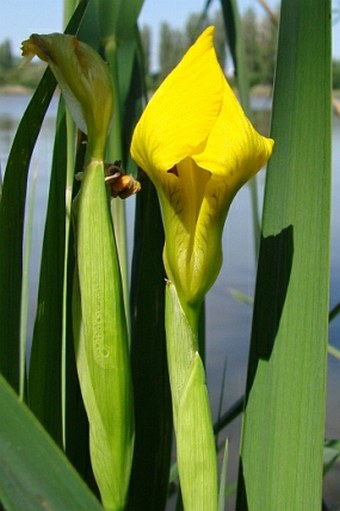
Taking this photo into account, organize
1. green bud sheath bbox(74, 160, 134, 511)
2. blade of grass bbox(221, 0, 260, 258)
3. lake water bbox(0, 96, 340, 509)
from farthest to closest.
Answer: lake water bbox(0, 96, 340, 509) < blade of grass bbox(221, 0, 260, 258) < green bud sheath bbox(74, 160, 134, 511)

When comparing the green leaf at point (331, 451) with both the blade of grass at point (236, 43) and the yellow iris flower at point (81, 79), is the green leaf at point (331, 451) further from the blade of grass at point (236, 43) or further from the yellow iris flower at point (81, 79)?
the yellow iris flower at point (81, 79)

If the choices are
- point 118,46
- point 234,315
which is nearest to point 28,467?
point 118,46

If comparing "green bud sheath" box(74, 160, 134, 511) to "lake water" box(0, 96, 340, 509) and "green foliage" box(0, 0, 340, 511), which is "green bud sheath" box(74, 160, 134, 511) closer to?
"green foliage" box(0, 0, 340, 511)

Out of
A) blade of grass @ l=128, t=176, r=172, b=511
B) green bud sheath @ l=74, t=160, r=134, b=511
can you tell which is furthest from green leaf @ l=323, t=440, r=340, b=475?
green bud sheath @ l=74, t=160, r=134, b=511

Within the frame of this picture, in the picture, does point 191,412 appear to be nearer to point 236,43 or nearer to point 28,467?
point 28,467

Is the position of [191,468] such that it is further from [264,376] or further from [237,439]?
[237,439]
